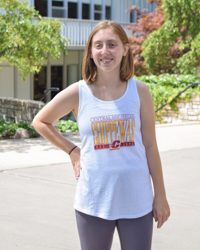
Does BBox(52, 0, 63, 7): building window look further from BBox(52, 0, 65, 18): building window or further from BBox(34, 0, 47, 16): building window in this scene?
BBox(34, 0, 47, 16): building window

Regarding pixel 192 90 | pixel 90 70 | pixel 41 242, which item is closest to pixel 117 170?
pixel 90 70

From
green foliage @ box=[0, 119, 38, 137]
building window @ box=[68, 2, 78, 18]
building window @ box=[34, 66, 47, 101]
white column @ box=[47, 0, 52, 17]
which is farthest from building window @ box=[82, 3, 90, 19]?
green foliage @ box=[0, 119, 38, 137]

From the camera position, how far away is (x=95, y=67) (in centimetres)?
223

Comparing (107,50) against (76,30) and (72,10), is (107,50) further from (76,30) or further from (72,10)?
(72,10)

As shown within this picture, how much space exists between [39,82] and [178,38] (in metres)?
7.06

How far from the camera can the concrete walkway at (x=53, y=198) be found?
4211 mm

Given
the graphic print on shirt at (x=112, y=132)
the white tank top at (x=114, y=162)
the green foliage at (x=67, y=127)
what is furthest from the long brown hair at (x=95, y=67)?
the green foliage at (x=67, y=127)

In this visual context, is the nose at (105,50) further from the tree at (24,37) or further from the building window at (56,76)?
the building window at (56,76)

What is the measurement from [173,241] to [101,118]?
257 cm

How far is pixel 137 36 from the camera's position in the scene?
2127 centimetres

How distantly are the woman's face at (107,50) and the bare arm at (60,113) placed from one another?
6.6 inches

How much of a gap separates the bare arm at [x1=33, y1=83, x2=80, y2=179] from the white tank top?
10 cm

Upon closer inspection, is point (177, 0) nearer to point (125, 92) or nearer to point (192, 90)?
point (192, 90)

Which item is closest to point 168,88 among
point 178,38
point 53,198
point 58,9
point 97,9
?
point 178,38
